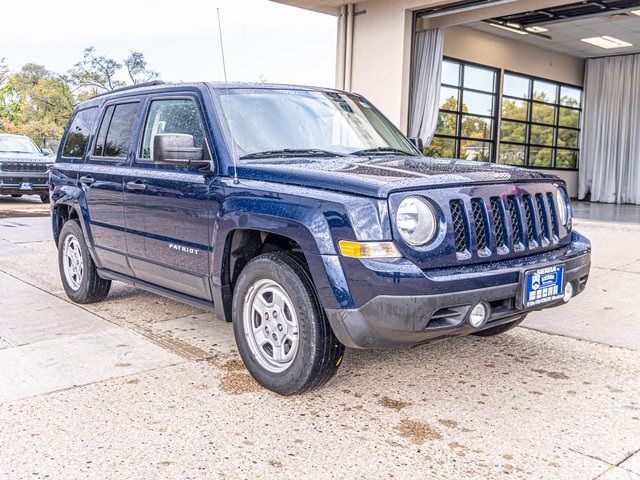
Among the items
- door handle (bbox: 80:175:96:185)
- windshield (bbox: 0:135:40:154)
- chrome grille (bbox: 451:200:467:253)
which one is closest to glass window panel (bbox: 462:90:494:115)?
windshield (bbox: 0:135:40:154)

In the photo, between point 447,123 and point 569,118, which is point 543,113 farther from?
point 447,123

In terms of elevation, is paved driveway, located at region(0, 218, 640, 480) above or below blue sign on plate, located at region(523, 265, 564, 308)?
below

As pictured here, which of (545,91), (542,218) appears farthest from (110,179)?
(545,91)

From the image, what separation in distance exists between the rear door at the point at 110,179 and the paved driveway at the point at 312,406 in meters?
0.60

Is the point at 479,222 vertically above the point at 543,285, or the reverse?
the point at 479,222

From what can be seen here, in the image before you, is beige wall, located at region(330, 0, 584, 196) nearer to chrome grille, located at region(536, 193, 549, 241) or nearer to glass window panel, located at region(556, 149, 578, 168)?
glass window panel, located at region(556, 149, 578, 168)

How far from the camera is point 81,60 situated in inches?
1809

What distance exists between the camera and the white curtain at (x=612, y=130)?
21.1m

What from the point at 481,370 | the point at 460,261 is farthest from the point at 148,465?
the point at 481,370

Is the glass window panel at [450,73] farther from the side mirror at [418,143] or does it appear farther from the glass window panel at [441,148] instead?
the side mirror at [418,143]

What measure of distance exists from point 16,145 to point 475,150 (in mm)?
12382

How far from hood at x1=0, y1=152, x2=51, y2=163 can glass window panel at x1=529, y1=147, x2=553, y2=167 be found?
45.4ft

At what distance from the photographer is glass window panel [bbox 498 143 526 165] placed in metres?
19.3

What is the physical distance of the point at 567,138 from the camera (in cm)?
2175
